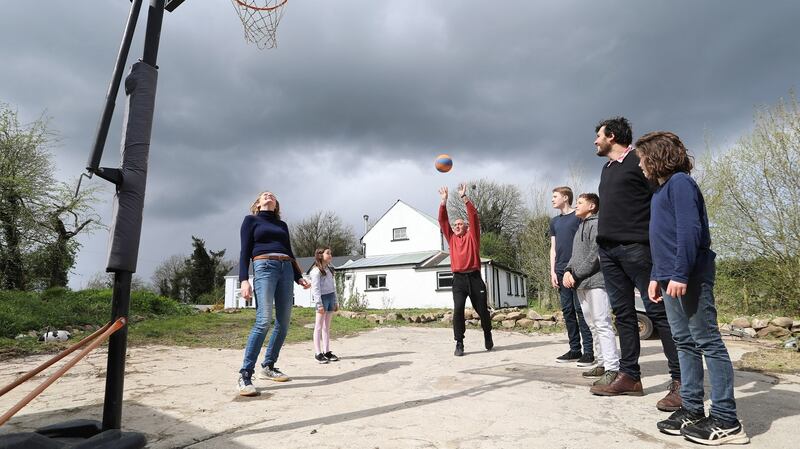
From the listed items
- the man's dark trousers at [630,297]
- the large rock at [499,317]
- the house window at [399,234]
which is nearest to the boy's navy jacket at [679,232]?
the man's dark trousers at [630,297]

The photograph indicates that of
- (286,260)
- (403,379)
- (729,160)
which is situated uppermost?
(729,160)

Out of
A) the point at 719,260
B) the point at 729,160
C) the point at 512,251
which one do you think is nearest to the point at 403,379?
the point at 719,260

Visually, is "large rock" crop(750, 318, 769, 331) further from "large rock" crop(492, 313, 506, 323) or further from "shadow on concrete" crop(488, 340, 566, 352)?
"large rock" crop(492, 313, 506, 323)

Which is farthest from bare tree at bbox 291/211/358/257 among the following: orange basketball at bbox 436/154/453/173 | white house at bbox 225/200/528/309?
orange basketball at bbox 436/154/453/173

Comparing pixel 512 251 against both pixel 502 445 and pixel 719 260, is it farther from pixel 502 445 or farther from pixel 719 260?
pixel 502 445

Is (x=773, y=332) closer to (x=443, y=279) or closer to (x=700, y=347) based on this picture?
(x=700, y=347)

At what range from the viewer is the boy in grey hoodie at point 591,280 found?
13.9ft

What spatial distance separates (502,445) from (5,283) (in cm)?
2222

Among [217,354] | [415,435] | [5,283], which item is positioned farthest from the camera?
[5,283]

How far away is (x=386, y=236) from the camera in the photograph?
33844 mm

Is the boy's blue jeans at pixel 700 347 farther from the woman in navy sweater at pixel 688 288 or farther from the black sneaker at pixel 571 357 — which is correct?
the black sneaker at pixel 571 357

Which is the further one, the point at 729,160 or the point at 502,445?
the point at 729,160

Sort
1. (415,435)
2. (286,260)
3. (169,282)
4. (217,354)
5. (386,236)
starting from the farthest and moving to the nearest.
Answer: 1. (169,282)
2. (386,236)
3. (217,354)
4. (286,260)
5. (415,435)

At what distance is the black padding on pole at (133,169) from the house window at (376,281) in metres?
26.7
